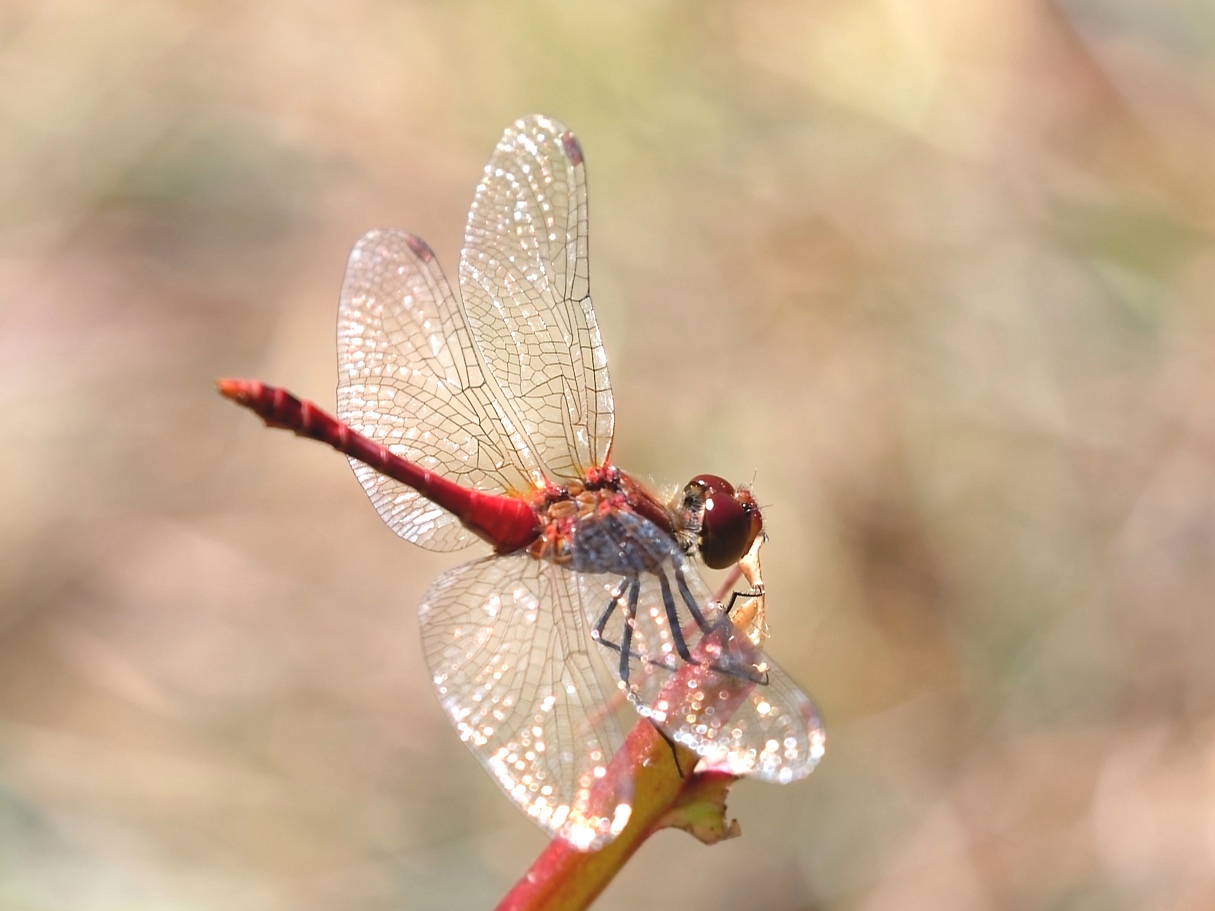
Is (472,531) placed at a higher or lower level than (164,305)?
lower

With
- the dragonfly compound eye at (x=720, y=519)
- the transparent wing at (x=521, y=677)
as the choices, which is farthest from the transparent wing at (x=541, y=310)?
the transparent wing at (x=521, y=677)

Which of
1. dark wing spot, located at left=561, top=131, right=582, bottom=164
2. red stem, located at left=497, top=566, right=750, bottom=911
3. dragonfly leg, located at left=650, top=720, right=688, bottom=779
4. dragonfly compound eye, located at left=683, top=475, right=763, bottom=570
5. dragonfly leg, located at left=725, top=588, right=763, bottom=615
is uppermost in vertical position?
dark wing spot, located at left=561, top=131, right=582, bottom=164

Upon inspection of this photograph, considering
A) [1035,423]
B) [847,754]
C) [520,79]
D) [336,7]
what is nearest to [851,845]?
[847,754]

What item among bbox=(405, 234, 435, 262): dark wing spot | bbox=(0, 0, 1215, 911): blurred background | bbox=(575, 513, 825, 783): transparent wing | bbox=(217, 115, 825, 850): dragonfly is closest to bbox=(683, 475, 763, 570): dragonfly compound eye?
bbox=(217, 115, 825, 850): dragonfly

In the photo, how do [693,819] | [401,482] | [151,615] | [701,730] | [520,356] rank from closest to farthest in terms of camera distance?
[693,819], [701,730], [401,482], [520,356], [151,615]

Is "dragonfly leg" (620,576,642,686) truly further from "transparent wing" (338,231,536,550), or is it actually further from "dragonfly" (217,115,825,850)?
"transparent wing" (338,231,536,550)

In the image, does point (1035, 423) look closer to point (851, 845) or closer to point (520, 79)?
point (851, 845)

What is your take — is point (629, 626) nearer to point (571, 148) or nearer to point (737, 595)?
point (737, 595)

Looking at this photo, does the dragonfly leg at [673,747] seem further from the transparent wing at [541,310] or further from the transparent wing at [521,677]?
the transparent wing at [541,310]
